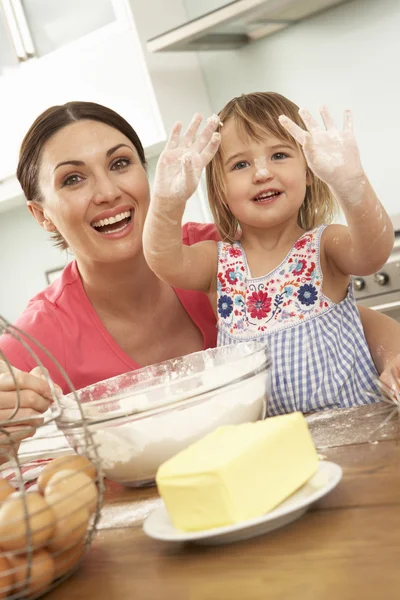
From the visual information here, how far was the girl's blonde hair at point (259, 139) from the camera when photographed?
1.44m

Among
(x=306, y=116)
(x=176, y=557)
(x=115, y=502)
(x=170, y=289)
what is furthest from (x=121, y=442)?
(x=170, y=289)

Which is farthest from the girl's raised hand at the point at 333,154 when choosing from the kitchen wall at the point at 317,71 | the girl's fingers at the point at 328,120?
the kitchen wall at the point at 317,71

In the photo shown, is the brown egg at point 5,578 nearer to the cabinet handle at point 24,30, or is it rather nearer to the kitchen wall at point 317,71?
the kitchen wall at point 317,71

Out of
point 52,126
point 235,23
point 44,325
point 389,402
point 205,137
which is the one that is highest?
point 235,23

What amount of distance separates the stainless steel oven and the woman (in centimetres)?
67

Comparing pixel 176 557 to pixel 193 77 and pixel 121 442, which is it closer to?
pixel 121 442

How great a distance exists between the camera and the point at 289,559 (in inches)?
20.5

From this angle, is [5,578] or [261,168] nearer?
[5,578]

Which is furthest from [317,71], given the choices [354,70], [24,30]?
[24,30]

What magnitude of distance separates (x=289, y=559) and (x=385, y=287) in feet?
5.99

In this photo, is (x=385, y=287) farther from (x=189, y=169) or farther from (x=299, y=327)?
(x=189, y=169)

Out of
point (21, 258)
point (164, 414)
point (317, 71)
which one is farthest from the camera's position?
point (21, 258)

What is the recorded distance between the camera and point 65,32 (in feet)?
8.90

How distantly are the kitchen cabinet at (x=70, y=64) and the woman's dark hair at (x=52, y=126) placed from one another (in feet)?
2.99
